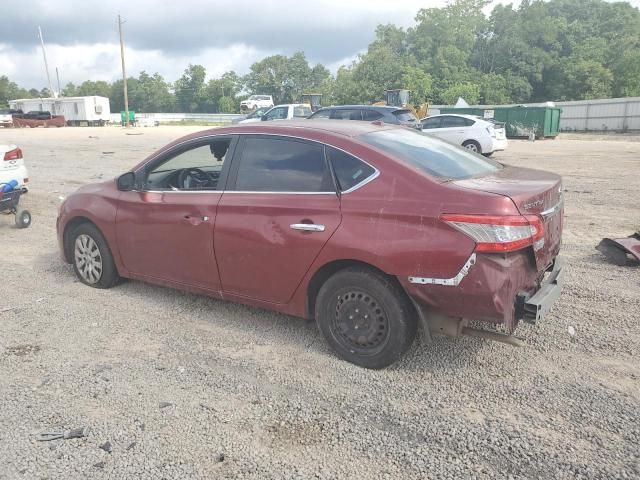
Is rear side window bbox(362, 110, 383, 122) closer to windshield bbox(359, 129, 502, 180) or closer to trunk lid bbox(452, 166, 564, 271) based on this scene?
windshield bbox(359, 129, 502, 180)

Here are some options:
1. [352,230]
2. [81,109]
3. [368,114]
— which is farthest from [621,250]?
[81,109]

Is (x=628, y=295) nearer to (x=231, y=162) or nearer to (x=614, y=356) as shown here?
(x=614, y=356)

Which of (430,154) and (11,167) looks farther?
(11,167)

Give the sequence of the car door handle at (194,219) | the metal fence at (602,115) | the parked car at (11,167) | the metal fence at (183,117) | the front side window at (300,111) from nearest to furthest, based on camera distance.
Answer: the car door handle at (194,219) → the parked car at (11,167) → the front side window at (300,111) → the metal fence at (602,115) → the metal fence at (183,117)

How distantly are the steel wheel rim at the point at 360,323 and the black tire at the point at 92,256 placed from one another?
2.60 m

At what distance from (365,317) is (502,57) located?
80424 mm

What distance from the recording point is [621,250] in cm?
592

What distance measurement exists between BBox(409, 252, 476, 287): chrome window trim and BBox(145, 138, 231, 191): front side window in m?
1.91

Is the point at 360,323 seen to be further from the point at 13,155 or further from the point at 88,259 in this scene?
the point at 13,155

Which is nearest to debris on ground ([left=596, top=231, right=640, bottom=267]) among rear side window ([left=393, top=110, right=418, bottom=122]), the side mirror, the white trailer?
the side mirror

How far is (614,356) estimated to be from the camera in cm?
384

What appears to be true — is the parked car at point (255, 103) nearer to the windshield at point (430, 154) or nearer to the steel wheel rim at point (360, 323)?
the windshield at point (430, 154)

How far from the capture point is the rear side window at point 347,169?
3680 millimetres

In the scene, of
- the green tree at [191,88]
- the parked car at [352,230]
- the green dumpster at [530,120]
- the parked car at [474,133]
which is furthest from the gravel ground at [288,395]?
the green tree at [191,88]
